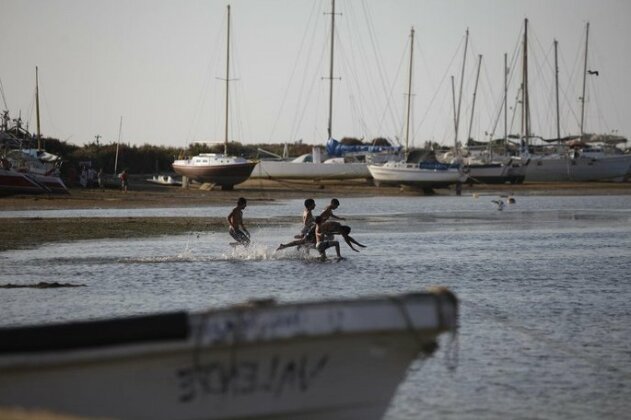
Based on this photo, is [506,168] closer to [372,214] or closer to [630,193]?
[630,193]

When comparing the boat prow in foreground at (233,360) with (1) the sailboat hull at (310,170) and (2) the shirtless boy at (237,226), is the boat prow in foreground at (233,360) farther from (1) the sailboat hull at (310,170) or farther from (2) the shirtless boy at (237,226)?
(1) the sailboat hull at (310,170)

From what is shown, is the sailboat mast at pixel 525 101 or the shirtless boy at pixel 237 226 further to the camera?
the sailboat mast at pixel 525 101

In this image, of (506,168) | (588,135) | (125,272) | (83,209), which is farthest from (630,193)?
(125,272)

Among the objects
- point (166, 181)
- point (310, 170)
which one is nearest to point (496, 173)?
point (310, 170)

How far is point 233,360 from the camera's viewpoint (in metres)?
7.86

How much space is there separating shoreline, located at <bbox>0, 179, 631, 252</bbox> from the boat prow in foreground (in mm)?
20591

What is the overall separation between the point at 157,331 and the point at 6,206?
1508 inches

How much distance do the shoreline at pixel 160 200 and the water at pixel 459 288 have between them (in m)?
2.00

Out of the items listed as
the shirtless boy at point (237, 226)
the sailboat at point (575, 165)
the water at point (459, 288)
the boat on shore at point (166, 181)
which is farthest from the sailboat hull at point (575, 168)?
the shirtless boy at point (237, 226)

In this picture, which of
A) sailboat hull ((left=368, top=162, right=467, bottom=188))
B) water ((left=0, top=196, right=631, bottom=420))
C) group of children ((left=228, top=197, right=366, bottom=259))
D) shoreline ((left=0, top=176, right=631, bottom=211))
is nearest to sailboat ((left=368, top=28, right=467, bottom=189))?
sailboat hull ((left=368, top=162, right=467, bottom=188))

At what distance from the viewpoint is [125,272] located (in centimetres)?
2302

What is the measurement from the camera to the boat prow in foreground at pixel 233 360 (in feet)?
24.7

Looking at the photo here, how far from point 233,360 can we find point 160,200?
144 feet

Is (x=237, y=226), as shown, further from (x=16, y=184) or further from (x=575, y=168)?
(x=575, y=168)
